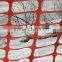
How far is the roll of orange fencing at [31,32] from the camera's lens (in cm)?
180

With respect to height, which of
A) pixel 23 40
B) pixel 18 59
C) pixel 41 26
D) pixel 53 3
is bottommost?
pixel 18 59

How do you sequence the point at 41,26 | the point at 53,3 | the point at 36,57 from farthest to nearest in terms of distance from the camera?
the point at 53,3
the point at 36,57
the point at 41,26

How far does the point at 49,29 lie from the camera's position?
191 centimetres

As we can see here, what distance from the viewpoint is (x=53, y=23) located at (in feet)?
6.24

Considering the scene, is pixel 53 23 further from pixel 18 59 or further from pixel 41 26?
pixel 18 59

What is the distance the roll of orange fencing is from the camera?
1.80 meters

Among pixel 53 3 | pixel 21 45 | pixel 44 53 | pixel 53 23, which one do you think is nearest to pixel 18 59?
pixel 21 45

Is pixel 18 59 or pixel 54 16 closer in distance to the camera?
pixel 18 59

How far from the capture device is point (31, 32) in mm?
1899

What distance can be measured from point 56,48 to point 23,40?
0.32 meters

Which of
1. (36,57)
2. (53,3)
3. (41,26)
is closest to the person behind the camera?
(41,26)

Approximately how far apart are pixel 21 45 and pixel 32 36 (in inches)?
8.1

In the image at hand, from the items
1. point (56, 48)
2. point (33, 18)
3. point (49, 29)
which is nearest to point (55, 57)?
point (56, 48)

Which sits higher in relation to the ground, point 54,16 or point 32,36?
point 54,16
